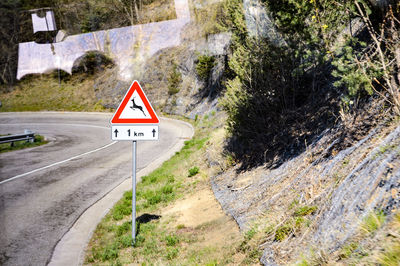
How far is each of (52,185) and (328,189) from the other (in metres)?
7.61

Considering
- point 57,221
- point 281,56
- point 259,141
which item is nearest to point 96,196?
point 57,221

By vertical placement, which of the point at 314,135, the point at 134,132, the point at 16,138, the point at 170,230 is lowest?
the point at 170,230

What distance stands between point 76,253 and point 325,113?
5.24 metres

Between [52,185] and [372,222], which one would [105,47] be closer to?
[52,185]

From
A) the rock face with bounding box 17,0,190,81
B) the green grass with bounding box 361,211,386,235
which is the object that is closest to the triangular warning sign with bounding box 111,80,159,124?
the green grass with bounding box 361,211,386,235

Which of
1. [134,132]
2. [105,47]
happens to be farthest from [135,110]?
[105,47]

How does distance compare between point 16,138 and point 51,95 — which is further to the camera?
point 51,95

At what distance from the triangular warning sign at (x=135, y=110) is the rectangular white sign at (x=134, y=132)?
91mm

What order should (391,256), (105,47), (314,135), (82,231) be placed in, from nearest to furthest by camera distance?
(391,256) → (314,135) → (82,231) → (105,47)

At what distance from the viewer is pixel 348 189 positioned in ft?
10.3

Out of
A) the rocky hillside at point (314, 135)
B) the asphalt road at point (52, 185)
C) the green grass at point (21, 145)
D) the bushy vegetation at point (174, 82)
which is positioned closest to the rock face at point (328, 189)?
the rocky hillside at point (314, 135)

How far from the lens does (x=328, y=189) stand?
141 inches

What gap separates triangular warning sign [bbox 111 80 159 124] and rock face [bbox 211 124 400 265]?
224 cm

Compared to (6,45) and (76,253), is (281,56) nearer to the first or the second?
(76,253)
